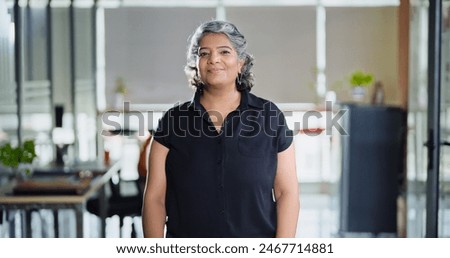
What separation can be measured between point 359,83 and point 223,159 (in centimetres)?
388

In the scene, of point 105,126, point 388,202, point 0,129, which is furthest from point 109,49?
point 388,202

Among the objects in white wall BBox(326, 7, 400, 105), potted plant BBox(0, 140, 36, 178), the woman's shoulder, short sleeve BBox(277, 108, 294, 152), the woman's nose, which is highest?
white wall BBox(326, 7, 400, 105)

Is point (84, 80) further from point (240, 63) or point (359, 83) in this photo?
point (240, 63)

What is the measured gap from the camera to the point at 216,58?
1738 mm

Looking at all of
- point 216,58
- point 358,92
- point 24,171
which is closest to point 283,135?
point 216,58

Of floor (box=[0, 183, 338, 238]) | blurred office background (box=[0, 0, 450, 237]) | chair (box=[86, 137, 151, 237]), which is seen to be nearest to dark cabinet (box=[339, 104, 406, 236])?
blurred office background (box=[0, 0, 450, 237])

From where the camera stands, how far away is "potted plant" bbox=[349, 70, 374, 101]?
5.50m

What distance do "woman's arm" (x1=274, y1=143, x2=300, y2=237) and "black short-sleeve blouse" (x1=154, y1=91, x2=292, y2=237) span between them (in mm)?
17

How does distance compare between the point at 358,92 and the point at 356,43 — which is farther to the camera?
the point at 356,43

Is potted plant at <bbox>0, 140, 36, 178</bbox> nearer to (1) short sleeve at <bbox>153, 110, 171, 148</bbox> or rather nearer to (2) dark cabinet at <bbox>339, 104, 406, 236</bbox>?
(1) short sleeve at <bbox>153, 110, 171, 148</bbox>

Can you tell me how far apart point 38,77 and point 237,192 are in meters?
3.47

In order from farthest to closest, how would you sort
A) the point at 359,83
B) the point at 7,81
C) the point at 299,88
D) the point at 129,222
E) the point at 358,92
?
the point at 299,88
the point at 358,92
the point at 359,83
the point at 7,81
the point at 129,222

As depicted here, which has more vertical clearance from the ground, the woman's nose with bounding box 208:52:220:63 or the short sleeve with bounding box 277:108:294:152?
the woman's nose with bounding box 208:52:220:63

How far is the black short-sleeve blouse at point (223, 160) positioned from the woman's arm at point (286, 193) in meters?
0.02
